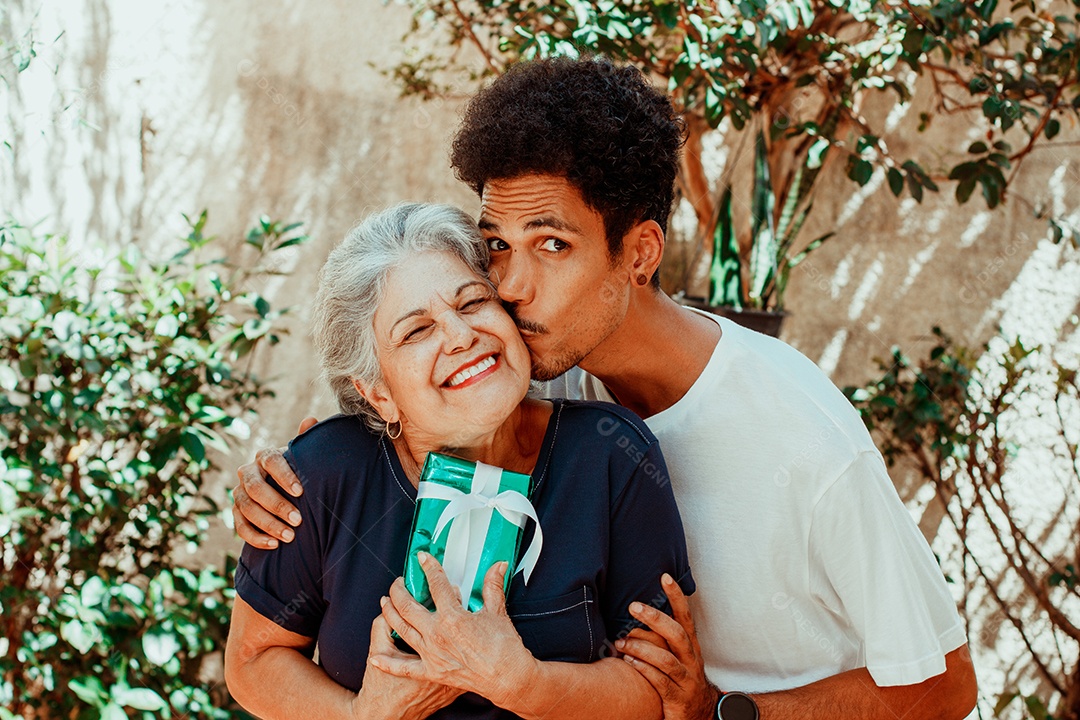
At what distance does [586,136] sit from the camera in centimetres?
197

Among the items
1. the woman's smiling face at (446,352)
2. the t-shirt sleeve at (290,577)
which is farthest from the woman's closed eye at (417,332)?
the t-shirt sleeve at (290,577)

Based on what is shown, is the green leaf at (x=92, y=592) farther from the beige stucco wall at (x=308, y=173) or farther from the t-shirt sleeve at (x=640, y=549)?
the t-shirt sleeve at (x=640, y=549)

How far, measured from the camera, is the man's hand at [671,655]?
1.82m

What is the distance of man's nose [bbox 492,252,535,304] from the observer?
1948mm

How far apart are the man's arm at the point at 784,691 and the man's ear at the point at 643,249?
657mm

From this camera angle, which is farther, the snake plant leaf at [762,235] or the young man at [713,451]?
the snake plant leaf at [762,235]

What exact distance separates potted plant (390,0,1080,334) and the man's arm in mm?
1523

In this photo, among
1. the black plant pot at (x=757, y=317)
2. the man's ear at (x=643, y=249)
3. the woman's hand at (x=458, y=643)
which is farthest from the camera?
the black plant pot at (x=757, y=317)

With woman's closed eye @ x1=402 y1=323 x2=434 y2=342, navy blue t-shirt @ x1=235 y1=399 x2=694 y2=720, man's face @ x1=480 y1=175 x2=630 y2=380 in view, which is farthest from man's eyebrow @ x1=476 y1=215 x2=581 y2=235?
navy blue t-shirt @ x1=235 y1=399 x2=694 y2=720

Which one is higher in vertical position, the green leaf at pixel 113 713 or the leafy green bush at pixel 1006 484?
the leafy green bush at pixel 1006 484

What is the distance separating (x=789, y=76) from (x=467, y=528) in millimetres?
2157

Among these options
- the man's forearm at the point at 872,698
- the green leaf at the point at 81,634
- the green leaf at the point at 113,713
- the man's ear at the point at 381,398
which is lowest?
the green leaf at the point at 113,713

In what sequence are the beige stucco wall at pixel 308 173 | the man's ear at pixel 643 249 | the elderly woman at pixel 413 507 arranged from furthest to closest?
the beige stucco wall at pixel 308 173 → the man's ear at pixel 643 249 → the elderly woman at pixel 413 507

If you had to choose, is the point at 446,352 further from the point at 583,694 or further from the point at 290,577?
the point at 583,694
